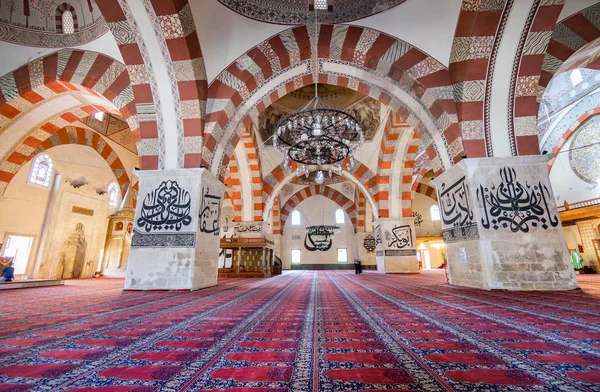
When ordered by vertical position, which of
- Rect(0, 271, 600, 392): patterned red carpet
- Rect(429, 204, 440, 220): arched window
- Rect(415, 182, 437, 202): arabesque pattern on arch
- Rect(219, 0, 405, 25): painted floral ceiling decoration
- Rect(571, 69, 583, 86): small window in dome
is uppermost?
Rect(571, 69, 583, 86): small window in dome

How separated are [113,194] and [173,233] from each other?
23.9ft

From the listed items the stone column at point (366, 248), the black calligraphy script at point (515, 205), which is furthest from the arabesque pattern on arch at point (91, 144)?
the stone column at point (366, 248)

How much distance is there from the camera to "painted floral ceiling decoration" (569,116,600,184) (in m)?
7.68

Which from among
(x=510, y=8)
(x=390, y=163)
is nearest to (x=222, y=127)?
(x=510, y=8)

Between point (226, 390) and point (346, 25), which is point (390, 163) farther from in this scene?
point (226, 390)

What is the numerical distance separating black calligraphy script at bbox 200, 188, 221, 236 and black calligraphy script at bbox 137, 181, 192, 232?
0.24 metres

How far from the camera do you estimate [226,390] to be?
2.78ft

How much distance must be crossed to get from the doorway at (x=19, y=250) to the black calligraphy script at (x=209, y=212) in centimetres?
614

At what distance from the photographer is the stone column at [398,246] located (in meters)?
8.47

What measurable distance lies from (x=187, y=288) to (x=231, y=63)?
4.14 m

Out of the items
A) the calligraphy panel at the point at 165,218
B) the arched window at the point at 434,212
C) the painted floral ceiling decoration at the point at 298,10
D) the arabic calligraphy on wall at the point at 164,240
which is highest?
the painted floral ceiling decoration at the point at 298,10

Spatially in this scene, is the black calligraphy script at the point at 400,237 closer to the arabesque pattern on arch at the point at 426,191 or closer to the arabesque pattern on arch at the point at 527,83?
the arabesque pattern on arch at the point at 527,83

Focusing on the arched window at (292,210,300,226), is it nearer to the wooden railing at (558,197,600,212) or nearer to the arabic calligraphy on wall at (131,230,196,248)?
the wooden railing at (558,197,600,212)

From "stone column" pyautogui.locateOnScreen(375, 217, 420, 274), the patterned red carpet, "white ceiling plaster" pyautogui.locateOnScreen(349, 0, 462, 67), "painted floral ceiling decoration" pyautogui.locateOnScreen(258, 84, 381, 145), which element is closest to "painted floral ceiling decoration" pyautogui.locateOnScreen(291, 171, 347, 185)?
"painted floral ceiling decoration" pyautogui.locateOnScreen(258, 84, 381, 145)
